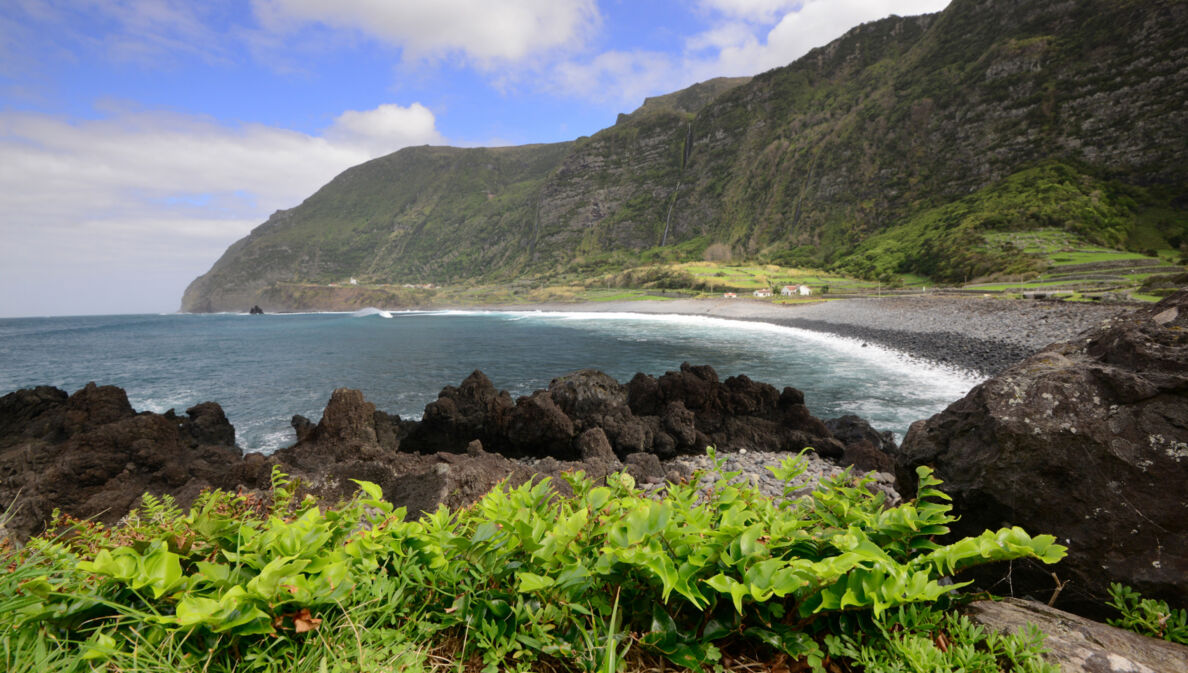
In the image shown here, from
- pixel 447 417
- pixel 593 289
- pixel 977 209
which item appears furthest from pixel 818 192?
pixel 447 417

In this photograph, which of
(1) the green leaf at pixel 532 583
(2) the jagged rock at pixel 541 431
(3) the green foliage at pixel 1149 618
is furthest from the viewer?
(2) the jagged rock at pixel 541 431

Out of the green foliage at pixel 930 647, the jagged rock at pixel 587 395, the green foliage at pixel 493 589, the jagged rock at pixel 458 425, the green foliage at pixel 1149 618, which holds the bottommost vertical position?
the jagged rock at pixel 458 425

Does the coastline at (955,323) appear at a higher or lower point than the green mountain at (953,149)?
lower

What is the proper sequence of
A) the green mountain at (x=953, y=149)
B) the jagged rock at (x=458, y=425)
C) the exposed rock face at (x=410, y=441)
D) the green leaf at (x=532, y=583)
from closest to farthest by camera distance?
the green leaf at (x=532, y=583) < the exposed rock face at (x=410, y=441) < the jagged rock at (x=458, y=425) < the green mountain at (x=953, y=149)

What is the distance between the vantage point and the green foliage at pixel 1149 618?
2.09 m

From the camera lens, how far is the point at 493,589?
2.02 m

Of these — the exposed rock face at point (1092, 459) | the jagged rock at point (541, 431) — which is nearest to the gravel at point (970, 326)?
the exposed rock face at point (1092, 459)

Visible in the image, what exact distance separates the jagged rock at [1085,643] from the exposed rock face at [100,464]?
375 inches

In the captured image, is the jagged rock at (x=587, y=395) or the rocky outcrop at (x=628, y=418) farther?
the jagged rock at (x=587, y=395)

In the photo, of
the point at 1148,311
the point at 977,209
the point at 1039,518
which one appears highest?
the point at 977,209

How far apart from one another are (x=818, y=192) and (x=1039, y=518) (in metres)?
168

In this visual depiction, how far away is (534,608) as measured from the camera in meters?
1.92

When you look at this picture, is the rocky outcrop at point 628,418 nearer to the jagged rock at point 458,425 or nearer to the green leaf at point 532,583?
the jagged rock at point 458,425

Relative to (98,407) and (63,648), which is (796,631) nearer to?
(63,648)
